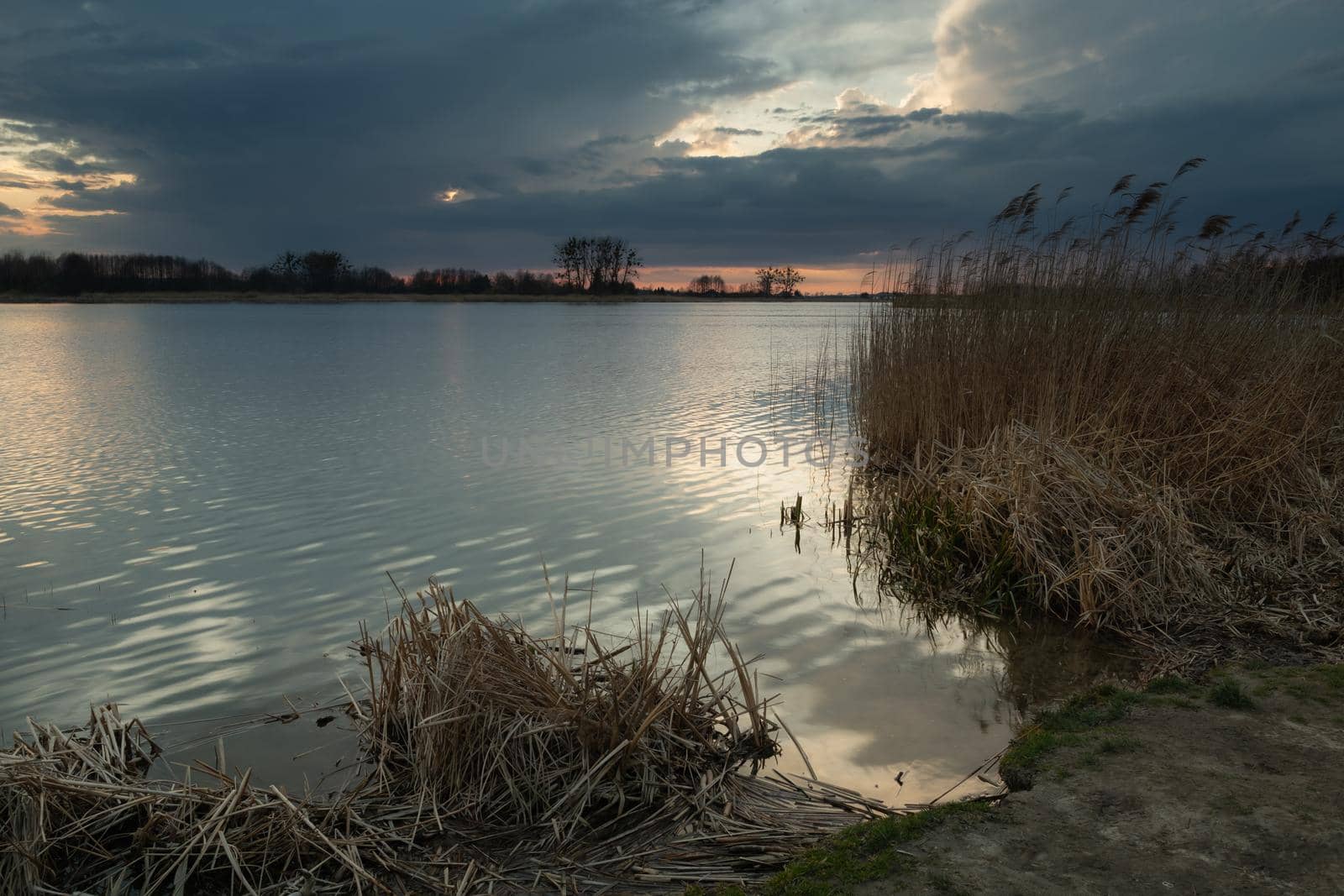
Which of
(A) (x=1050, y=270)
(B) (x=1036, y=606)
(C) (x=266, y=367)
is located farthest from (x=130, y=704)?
(C) (x=266, y=367)

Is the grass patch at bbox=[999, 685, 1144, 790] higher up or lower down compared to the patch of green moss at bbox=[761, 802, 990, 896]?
lower down

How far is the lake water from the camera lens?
3.93m

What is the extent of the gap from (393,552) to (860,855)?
472cm

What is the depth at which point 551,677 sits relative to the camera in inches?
133

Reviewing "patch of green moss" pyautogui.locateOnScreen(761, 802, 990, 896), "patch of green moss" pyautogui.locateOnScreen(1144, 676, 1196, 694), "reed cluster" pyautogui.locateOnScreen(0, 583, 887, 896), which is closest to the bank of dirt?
"patch of green moss" pyautogui.locateOnScreen(761, 802, 990, 896)

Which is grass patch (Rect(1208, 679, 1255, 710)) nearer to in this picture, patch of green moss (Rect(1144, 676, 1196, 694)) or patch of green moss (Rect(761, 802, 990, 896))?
patch of green moss (Rect(1144, 676, 1196, 694))

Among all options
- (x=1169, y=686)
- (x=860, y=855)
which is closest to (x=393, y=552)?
(x=860, y=855)

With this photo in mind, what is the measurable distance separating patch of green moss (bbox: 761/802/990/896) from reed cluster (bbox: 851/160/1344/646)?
251 cm

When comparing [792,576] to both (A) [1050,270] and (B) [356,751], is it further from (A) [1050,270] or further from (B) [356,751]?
(A) [1050,270]

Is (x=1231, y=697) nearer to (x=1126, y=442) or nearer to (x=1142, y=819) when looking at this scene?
(x=1142, y=819)

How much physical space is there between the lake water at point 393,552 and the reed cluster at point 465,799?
444 millimetres

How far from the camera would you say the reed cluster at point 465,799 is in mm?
2551

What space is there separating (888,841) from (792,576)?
130 inches

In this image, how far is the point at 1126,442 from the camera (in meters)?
6.35
